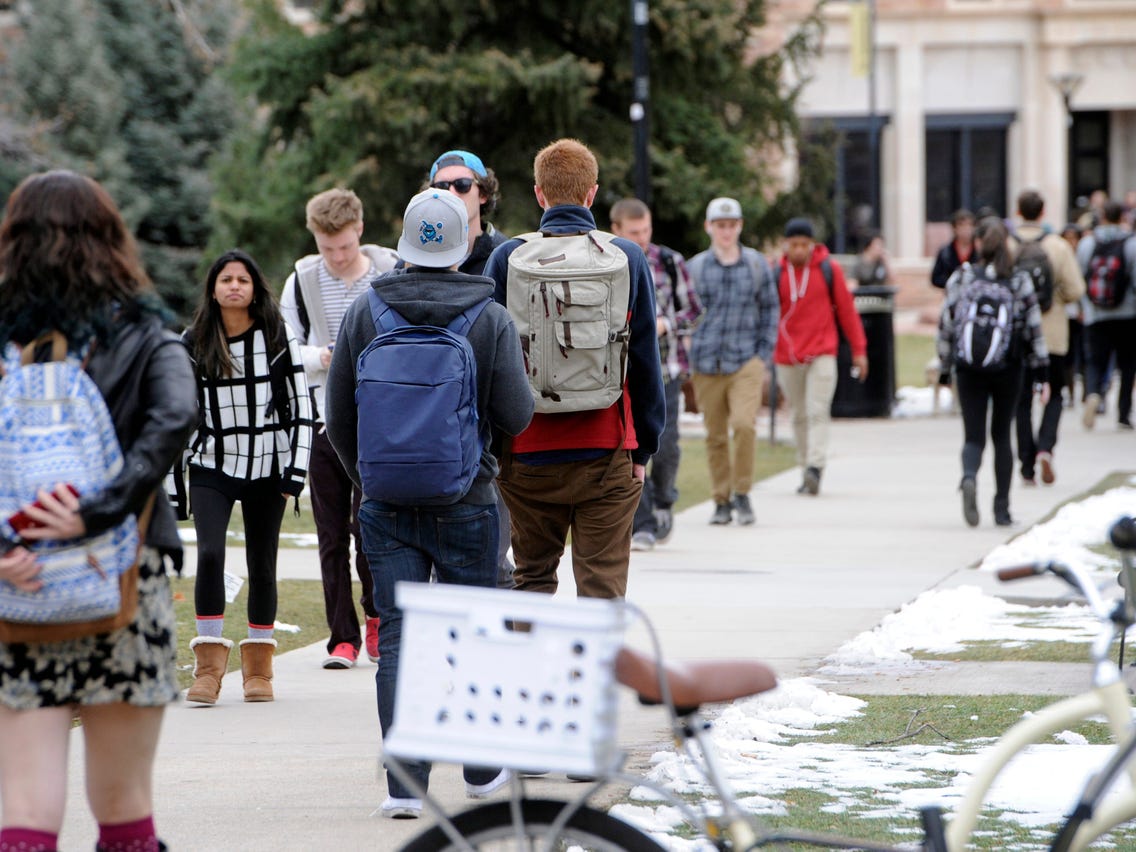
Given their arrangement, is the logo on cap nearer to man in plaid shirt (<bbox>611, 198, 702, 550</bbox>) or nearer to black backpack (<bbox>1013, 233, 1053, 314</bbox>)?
man in plaid shirt (<bbox>611, 198, 702, 550</bbox>)

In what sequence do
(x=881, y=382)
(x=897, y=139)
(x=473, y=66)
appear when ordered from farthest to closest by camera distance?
1. (x=897, y=139)
2. (x=473, y=66)
3. (x=881, y=382)

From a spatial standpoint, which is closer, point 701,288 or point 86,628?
point 86,628

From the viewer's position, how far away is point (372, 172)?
Answer: 23.0 metres

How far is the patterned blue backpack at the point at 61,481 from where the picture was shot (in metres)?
3.73

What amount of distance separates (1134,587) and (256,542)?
14.1ft

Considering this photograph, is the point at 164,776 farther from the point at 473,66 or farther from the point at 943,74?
the point at 943,74

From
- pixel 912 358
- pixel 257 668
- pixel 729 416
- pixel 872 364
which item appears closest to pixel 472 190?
pixel 257 668

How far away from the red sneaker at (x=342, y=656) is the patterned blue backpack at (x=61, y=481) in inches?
154

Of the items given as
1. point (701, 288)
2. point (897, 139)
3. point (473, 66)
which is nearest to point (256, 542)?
point (701, 288)

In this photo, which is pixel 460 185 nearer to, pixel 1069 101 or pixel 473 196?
pixel 473 196

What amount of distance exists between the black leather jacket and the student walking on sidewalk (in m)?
8.22

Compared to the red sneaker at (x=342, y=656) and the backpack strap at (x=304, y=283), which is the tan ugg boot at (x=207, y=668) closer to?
the red sneaker at (x=342, y=656)

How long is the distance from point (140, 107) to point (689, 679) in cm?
3408

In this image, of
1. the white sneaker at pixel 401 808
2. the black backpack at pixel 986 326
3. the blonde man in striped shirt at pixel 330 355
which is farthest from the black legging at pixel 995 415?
the white sneaker at pixel 401 808
